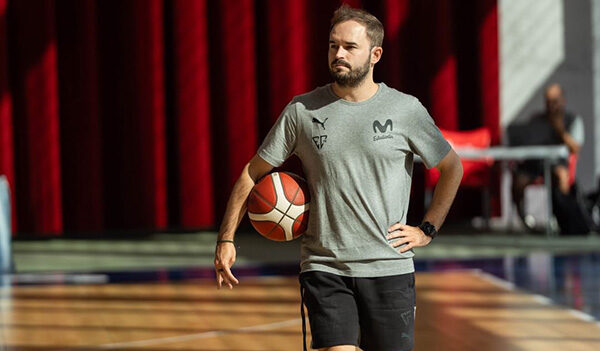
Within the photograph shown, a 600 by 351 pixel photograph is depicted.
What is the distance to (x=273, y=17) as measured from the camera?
10094mm

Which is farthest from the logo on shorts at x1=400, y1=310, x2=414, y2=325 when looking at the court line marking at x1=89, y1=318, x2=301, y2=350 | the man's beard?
the court line marking at x1=89, y1=318, x2=301, y2=350

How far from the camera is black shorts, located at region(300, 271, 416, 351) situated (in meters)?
2.66

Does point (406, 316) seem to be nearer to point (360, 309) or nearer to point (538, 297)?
point (360, 309)

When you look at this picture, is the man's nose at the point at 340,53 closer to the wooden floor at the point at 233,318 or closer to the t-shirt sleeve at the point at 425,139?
the t-shirt sleeve at the point at 425,139

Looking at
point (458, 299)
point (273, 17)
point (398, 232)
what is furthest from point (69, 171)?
point (398, 232)

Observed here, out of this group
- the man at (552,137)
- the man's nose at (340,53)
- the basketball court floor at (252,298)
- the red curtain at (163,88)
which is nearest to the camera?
the man's nose at (340,53)

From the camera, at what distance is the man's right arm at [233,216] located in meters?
2.65

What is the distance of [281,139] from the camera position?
107 inches

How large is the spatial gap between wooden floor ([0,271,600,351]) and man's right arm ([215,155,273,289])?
5.73 ft

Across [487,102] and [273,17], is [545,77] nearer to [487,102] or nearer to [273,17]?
[487,102]

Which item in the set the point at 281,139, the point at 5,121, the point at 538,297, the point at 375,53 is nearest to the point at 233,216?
the point at 281,139

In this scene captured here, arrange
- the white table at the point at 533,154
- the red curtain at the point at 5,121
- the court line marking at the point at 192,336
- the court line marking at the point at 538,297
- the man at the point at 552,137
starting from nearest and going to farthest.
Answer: the court line marking at the point at 192,336 < the court line marking at the point at 538,297 < the white table at the point at 533,154 < the man at the point at 552,137 < the red curtain at the point at 5,121

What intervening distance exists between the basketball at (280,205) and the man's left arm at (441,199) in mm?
256

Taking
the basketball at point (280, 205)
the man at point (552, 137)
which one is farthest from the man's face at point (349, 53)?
the man at point (552, 137)
